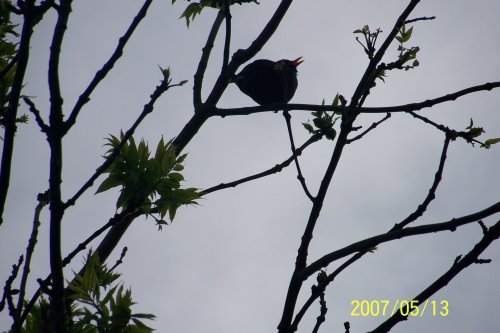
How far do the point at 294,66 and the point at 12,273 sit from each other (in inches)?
184

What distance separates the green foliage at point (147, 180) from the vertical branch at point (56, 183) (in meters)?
0.68

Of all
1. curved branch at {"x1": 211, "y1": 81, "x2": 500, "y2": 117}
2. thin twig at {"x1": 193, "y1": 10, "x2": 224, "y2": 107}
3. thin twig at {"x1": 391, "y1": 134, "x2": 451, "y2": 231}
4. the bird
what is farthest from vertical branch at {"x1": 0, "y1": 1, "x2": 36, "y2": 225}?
the bird

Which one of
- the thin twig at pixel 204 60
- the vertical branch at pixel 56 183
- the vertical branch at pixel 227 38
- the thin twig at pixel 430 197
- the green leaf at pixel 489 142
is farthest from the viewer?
Answer: the thin twig at pixel 204 60

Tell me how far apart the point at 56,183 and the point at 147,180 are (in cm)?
74

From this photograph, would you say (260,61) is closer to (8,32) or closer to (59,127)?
(8,32)

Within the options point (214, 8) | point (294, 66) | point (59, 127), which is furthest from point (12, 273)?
point (294, 66)

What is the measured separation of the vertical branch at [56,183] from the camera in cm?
133

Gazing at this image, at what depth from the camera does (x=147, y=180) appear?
209cm

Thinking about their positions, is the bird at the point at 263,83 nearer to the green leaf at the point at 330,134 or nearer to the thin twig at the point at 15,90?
the green leaf at the point at 330,134

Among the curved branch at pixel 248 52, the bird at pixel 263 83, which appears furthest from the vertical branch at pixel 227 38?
the bird at pixel 263 83

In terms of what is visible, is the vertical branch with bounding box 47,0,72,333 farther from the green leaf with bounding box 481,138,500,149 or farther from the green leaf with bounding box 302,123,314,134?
the green leaf with bounding box 481,138,500,149

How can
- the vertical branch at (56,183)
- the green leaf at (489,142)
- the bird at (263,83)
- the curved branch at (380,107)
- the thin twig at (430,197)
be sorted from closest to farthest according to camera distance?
the vertical branch at (56,183)
the thin twig at (430,197)
the curved branch at (380,107)
the green leaf at (489,142)
the bird at (263,83)

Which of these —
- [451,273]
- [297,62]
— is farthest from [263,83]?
[451,273]

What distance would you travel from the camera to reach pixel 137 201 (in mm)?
2025
